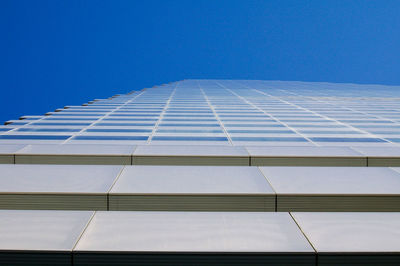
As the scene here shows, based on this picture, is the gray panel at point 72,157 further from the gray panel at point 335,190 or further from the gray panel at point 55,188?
the gray panel at point 335,190

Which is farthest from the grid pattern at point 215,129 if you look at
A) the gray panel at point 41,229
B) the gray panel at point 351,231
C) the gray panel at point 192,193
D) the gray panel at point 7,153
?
the gray panel at point 41,229

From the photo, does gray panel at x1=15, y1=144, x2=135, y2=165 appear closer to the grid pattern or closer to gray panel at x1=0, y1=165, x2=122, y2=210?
gray panel at x1=0, y1=165, x2=122, y2=210

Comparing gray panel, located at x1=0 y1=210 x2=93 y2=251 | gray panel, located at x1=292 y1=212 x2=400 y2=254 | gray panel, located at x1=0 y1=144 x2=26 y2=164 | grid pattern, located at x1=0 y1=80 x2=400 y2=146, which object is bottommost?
gray panel, located at x1=292 y1=212 x2=400 y2=254

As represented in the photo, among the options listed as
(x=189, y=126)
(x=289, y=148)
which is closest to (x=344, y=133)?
(x=289, y=148)

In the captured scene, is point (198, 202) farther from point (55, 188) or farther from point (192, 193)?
point (55, 188)

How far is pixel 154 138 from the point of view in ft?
27.3

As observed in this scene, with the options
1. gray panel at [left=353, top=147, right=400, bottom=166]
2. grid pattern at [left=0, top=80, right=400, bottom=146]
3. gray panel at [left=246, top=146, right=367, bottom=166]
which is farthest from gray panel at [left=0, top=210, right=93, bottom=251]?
gray panel at [left=353, top=147, right=400, bottom=166]

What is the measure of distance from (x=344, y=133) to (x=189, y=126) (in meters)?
3.52

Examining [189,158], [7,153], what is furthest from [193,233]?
[7,153]

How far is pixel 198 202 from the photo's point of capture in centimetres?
451

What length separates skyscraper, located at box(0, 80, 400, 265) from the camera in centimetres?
343

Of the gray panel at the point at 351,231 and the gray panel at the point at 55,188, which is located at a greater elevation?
the gray panel at the point at 55,188

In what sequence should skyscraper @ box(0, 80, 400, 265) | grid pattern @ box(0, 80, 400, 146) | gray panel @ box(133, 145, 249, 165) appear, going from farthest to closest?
grid pattern @ box(0, 80, 400, 146) → gray panel @ box(133, 145, 249, 165) → skyscraper @ box(0, 80, 400, 265)

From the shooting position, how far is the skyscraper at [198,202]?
3.43 m
